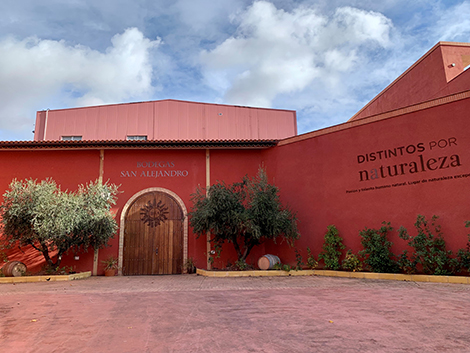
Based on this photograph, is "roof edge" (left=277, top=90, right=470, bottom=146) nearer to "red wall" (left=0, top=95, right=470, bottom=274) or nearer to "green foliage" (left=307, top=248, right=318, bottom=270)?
"red wall" (left=0, top=95, right=470, bottom=274)

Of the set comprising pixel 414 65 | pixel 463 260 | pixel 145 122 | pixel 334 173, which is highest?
pixel 414 65

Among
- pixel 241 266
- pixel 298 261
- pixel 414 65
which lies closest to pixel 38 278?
pixel 241 266

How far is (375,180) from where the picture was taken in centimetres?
1012

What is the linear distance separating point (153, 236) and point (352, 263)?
22.2ft

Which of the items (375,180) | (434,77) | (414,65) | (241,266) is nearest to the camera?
(375,180)

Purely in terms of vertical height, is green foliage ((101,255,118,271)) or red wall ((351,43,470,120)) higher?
red wall ((351,43,470,120))

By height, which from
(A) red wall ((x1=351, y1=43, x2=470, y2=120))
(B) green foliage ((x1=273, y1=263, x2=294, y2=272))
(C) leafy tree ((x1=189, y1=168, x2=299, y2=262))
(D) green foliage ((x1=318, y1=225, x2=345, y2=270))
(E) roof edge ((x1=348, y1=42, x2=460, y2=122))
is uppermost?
(E) roof edge ((x1=348, y1=42, x2=460, y2=122))

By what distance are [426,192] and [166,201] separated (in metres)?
8.41

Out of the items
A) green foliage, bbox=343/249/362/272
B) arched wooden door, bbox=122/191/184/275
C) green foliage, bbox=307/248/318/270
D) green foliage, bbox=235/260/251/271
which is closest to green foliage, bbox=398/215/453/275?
green foliage, bbox=343/249/362/272

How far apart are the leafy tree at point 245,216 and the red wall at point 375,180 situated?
0.98 meters

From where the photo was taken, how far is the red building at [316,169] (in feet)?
29.9

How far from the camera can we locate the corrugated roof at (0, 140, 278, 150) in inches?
480

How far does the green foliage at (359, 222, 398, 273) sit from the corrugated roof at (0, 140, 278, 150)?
4.90 m

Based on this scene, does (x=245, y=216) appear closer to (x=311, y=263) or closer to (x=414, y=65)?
(x=311, y=263)
